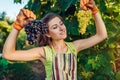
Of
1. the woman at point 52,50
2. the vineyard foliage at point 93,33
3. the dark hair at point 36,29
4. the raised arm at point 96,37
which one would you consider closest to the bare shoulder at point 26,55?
the woman at point 52,50

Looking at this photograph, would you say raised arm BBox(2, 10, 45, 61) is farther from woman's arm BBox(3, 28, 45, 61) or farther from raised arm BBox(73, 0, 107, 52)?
raised arm BBox(73, 0, 107, 52)

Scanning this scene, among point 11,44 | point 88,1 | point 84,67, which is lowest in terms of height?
point 84,67

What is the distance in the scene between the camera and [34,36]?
3535 mm

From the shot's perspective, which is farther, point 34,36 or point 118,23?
point 118,23

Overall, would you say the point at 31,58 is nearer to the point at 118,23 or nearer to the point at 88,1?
the point at 88,1

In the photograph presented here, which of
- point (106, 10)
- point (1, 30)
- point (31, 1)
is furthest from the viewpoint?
point (1, 30)

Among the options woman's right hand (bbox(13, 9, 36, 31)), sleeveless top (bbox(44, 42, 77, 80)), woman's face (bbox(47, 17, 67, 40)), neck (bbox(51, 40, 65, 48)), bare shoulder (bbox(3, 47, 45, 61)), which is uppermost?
woman's right hand (bbox(13, 9, 36, 31))

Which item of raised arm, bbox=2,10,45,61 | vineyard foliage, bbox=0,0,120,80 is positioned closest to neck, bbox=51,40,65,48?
raised arm, bbox=2,10,45,61

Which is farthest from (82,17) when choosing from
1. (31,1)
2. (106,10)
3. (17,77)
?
(17,77)

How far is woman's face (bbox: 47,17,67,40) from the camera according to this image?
3725mm

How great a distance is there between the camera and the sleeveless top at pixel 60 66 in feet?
12.0

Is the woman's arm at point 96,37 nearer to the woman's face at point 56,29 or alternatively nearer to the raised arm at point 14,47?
the woman's face at point 56,29

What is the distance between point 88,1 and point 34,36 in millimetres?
597

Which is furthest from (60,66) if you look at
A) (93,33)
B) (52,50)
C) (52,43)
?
(93,33)
